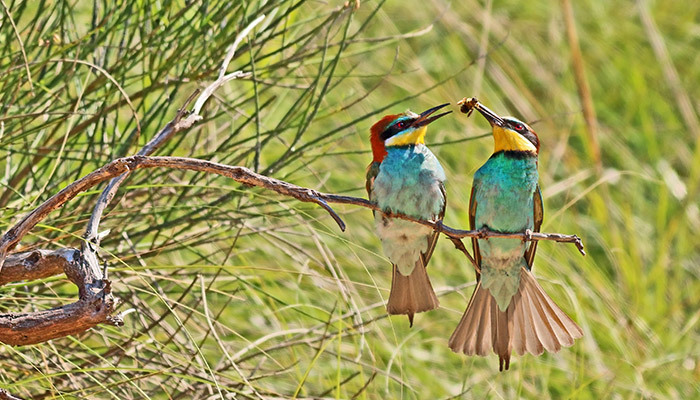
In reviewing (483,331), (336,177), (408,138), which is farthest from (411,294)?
(336,177)

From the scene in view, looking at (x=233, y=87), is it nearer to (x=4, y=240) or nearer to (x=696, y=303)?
(x=696, y=303)

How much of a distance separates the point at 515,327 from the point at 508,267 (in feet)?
0.37

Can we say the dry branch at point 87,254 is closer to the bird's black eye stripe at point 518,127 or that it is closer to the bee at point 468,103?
the bee at point 468,103

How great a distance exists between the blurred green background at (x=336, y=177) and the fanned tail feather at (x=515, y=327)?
0.11 metres

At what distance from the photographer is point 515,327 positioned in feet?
5.90

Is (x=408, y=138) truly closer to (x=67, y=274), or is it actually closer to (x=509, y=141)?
(x=509, y=141)

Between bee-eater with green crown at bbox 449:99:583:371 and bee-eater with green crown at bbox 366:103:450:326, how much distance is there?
85 millimetres

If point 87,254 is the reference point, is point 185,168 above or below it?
above

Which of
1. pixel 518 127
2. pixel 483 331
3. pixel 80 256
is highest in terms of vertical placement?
pixel 518 127

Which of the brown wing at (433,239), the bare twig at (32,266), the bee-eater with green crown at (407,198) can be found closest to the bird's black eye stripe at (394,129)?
the bee-eater with green crown at (407,198)

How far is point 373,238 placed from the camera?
3.24 meters

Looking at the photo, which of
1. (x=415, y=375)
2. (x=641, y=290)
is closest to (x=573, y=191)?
(x=641, y=290)

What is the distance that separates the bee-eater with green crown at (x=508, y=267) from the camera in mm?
1737

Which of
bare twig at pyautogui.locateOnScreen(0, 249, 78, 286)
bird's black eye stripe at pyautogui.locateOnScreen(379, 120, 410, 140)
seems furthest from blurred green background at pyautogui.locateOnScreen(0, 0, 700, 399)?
bare twig at pyautogui.locateOnScreen(0, 249, 78, 286)
